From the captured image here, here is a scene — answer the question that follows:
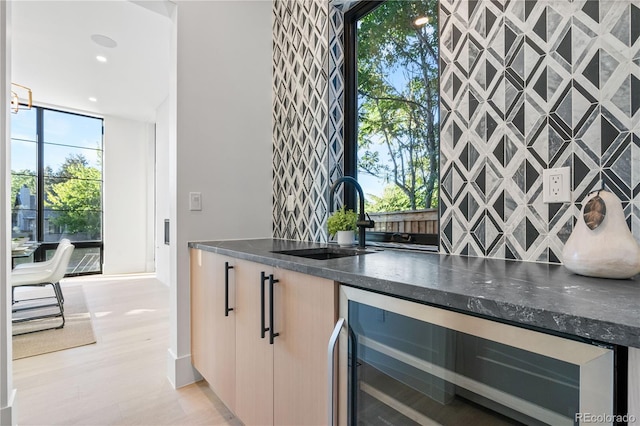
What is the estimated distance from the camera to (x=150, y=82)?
4395 mm

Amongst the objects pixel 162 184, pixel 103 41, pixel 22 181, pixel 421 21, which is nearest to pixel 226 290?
pixel 421 21

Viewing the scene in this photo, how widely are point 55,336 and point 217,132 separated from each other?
7.84ft

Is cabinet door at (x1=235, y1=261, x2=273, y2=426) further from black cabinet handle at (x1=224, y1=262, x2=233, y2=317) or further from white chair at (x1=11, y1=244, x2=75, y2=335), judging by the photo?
white chair at (x1=11, y1=244, x2=75, y2=335)

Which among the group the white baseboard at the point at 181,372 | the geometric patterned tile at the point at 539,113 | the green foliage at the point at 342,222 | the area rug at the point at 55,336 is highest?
the geometric patterned tile at the point at 539,113

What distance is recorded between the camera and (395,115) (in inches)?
68.4

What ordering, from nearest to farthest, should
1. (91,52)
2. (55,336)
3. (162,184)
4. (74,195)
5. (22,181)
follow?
(55,336) < (91,52) < (162,184) < (22,181) < (74,195)

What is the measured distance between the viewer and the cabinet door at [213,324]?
1520mm

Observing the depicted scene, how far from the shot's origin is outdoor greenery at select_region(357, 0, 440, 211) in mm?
1546

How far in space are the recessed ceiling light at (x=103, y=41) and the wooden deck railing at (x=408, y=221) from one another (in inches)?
134

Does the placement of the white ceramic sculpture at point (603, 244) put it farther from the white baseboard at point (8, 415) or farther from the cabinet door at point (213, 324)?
the white baseboard at point (8, 415)

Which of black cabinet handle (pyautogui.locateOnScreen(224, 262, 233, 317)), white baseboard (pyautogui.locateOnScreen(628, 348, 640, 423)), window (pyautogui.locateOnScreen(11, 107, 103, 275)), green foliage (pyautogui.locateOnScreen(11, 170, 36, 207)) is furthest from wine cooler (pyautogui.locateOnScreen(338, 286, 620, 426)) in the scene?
green foliage (pyautogui.locateOnScreen(11, 170, 36, 207))

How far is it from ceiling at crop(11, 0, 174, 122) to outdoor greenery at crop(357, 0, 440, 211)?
4.41 ft

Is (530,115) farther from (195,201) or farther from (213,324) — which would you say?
(195,201)

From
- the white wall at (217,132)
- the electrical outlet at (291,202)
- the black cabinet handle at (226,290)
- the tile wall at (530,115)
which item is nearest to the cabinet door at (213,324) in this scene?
the black cabinet handle at (226,290)
